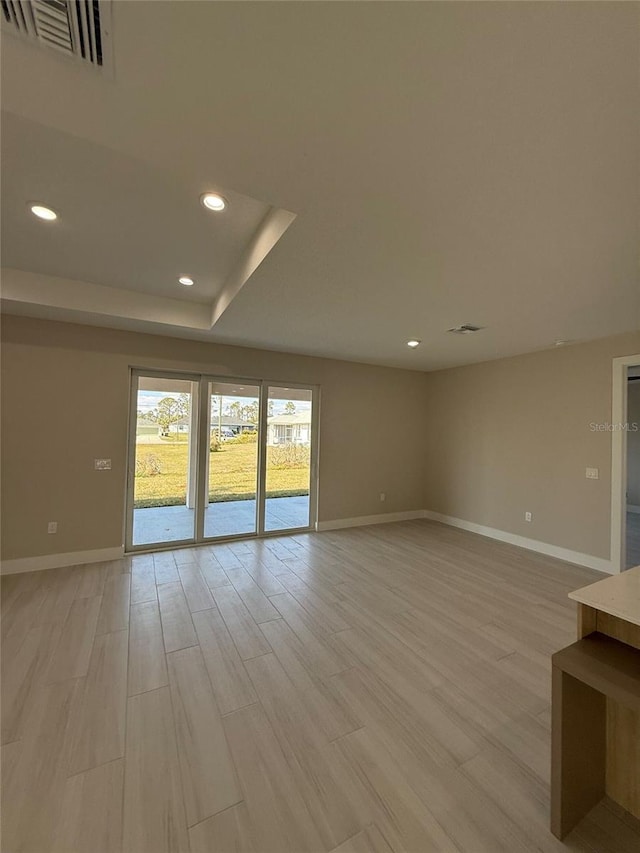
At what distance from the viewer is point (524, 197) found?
1.59m

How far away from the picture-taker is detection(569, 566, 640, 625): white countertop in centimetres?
113

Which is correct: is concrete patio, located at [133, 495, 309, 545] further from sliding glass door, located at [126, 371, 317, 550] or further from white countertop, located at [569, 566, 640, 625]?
white countertop, located at [569, 566, 640, 625]

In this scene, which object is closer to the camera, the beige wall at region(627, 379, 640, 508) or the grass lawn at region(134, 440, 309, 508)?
the grass lawn at region(134, 440, 309, 508)

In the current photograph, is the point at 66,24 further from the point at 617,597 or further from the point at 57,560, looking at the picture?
the point at 57,560

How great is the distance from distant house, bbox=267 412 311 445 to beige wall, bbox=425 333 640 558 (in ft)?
8.30

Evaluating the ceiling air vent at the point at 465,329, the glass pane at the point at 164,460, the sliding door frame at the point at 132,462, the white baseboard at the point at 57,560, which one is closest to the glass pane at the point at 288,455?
the glass pane at the point at 164,460

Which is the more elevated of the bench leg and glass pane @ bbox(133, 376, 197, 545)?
glass pane @ bbox(133, 376, 197, 545)

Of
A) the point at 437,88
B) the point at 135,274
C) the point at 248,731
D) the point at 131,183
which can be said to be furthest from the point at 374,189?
the point at 248,731

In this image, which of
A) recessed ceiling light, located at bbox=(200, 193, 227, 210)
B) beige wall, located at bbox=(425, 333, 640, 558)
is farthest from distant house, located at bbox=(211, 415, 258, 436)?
beige wall, located at bbox=(425, 333, 640, 558)

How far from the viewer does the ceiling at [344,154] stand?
95 centimetres

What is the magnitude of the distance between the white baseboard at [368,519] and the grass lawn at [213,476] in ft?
2.49

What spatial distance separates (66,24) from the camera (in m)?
0.96

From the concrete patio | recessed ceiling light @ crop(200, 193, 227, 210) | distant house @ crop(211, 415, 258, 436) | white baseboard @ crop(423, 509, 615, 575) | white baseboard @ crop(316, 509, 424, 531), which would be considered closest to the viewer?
recessed ceiling light @ crop(200, 193, 227, 210)

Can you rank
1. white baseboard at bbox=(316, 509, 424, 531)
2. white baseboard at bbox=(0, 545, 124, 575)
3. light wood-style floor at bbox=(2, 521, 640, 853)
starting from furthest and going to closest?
white baseboard at bbox=(316, 509, 424, 531) < white baseboard at bbox=(0, 545, 124, 575) < light wood-style floor at bbox=(2, 521, 640, 853)
